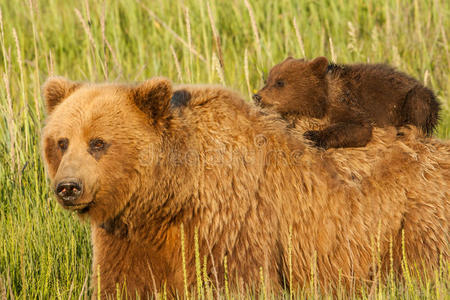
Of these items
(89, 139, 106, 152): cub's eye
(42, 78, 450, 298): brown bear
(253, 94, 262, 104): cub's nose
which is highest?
(253, 94, 262, 104): cub's nose

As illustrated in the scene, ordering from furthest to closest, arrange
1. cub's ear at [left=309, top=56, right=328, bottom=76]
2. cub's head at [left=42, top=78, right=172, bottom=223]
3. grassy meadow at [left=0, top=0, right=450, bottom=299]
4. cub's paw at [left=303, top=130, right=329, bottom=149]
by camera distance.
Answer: grassy meadow at [left=0, top=0, right=450, bottom=299], cub's ear at [left=309, top=56, right=328, bottom=76], cub's paw at [left=303, top=130, right=329, bottom=149], cub's head at [left=42, top=78, right=172, bottom=223]

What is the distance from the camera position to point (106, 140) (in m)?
3.74

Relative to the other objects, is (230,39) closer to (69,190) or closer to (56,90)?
(56,90)

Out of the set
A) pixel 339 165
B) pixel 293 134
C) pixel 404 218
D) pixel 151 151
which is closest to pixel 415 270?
pixel 404 218

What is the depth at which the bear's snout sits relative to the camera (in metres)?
3.51

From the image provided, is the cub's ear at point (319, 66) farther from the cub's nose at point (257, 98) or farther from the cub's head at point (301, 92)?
the cub's nose at point (257, 98)

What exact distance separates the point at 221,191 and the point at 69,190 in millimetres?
914

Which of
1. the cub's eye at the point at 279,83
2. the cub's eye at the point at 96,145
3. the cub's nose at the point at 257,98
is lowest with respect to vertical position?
the cub's eye at the point at 96,145

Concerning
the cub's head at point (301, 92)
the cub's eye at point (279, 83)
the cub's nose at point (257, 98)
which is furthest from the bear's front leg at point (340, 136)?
the cub's eye at point (279, 83)

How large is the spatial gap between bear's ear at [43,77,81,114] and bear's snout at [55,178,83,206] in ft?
2.83

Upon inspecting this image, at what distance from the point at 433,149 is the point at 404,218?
58 centimetres

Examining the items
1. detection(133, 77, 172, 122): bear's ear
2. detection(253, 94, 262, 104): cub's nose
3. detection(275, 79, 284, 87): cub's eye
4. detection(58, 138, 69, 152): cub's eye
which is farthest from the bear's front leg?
detection(58, 138, 69, 152): cub's eye

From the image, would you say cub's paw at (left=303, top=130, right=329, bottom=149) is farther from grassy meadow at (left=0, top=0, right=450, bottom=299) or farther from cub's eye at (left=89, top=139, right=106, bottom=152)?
grassy meadow at (left=0, top=0, right=450, bottom=299)

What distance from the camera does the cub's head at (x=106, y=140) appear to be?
367cm
